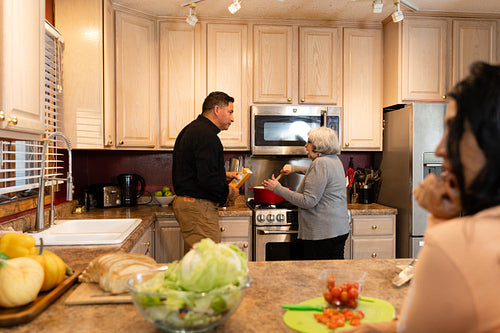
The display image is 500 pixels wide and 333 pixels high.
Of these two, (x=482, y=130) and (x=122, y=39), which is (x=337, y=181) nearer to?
(x=122, y=39)

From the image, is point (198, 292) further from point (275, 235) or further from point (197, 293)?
point (275, 235)

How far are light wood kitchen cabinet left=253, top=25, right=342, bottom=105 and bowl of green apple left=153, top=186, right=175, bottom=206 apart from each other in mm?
1146

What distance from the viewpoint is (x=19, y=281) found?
3.29 feet

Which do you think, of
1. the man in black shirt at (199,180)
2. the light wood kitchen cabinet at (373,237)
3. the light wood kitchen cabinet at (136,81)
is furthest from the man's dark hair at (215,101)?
the light wood kitchen cabinet at (373,237)

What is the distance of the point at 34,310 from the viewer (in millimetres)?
1015

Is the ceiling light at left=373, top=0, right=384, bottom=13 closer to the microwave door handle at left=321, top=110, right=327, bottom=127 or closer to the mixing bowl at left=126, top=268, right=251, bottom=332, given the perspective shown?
the microwave door handle at left=321, top=110, right=327, bottom=127

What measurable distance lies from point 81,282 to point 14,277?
32cm

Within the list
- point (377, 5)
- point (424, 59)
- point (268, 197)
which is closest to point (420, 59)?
point (424, 59)

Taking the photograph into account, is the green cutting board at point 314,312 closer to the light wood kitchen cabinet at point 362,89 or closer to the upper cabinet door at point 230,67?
Result: the upper cabinet door at point 230,67

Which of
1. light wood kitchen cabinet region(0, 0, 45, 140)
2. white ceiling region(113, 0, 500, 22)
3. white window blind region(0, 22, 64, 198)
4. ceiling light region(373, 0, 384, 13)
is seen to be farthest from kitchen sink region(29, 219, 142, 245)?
ceiling light region(373, 0, 384, 13)

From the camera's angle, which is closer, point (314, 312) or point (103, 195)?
point (314, 312)

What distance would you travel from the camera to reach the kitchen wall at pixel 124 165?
12.2 feet

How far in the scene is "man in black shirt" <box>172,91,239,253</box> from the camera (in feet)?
8.71

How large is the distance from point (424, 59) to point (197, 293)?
331cm
